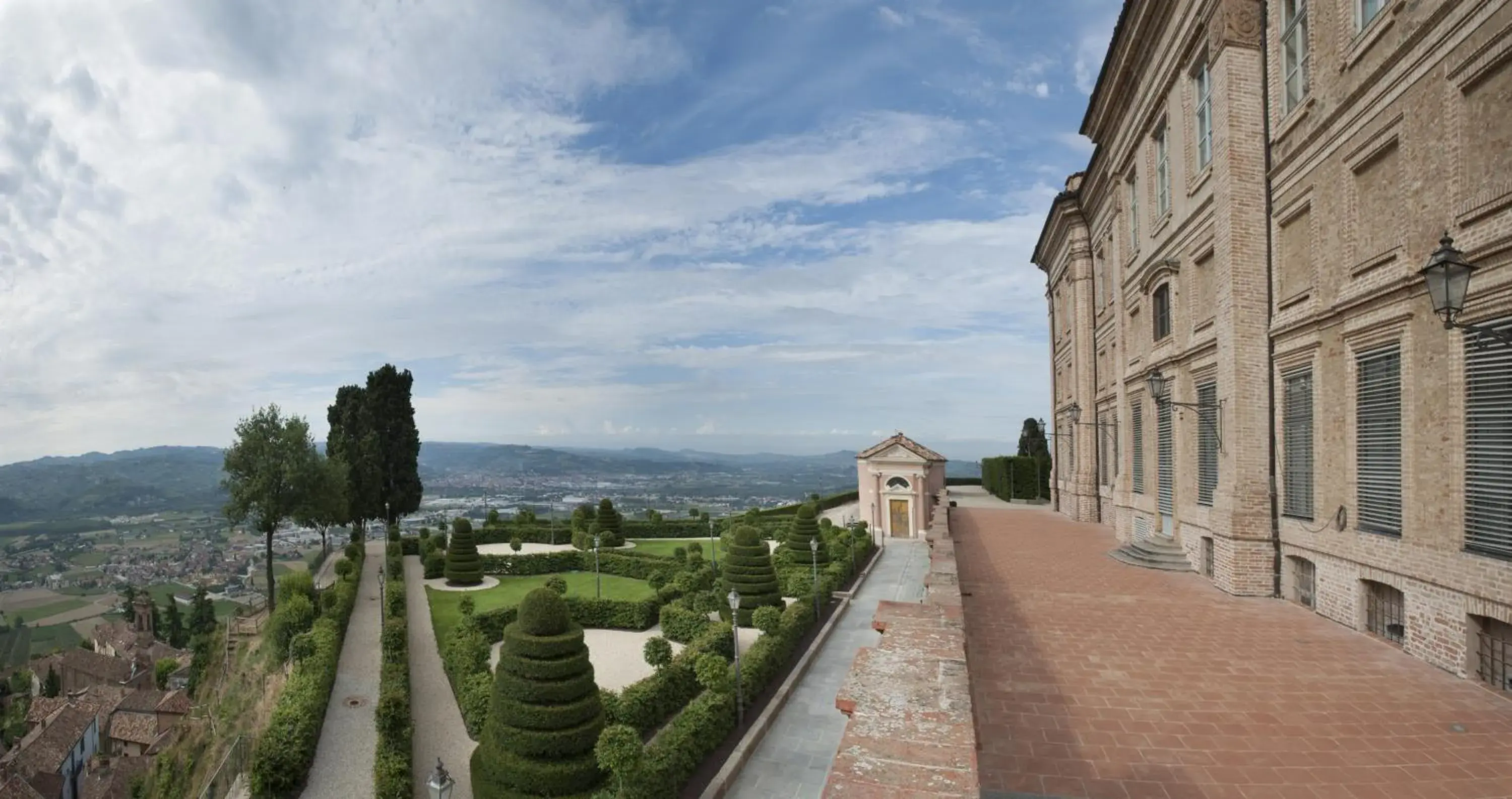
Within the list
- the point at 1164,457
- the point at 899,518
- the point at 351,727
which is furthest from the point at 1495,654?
the point at 899,518

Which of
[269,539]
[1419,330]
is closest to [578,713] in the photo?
[1419,330]

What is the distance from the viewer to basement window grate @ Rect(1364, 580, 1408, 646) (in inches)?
397

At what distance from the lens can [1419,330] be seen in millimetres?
9539

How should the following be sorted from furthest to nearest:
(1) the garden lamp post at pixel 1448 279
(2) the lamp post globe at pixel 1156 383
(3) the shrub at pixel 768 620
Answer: (3) the shrub at pixel 768 620 < (2) the lamp post globe at pixel 1156 383 < (1) the garden lamp post at pixel 1448 279

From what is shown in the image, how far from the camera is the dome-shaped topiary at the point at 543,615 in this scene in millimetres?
10625

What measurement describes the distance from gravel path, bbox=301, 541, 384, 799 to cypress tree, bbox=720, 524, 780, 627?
9.68 meters

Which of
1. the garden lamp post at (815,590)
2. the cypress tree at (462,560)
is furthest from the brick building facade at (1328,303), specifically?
the cypress tree at (462,560)

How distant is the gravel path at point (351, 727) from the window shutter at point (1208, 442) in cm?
1780

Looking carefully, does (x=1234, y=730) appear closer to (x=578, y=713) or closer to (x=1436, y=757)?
(x=1436, y=757)

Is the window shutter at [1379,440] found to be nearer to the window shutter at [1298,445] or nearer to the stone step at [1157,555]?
the window shutter at [1298,445]

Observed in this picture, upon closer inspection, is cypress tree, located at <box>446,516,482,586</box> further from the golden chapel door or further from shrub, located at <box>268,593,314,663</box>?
the golden chapel door

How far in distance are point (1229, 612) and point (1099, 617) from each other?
2.46m

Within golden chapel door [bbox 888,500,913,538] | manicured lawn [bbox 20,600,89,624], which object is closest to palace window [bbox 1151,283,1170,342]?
golden chapel door [bbox 888,500,913,538]

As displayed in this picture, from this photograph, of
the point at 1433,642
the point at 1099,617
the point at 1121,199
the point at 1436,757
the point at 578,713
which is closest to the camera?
the point at 1436,757
